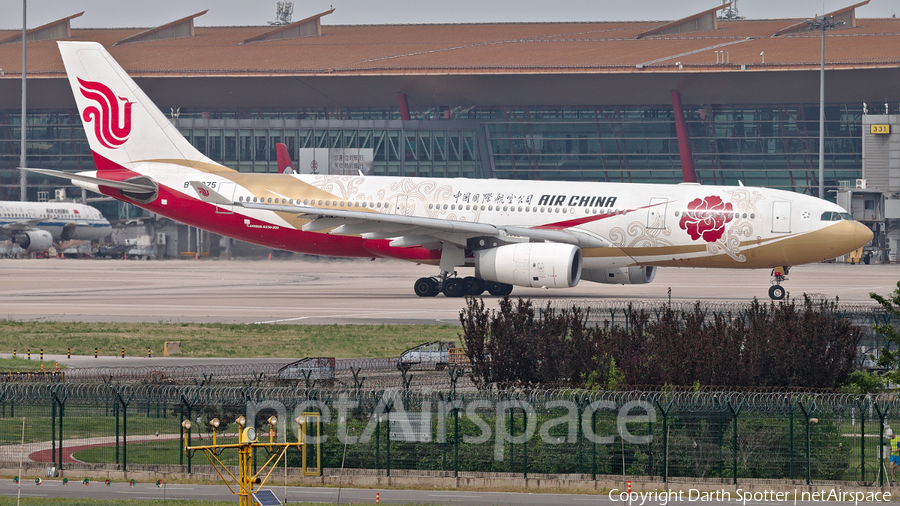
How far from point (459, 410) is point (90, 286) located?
41251 mm

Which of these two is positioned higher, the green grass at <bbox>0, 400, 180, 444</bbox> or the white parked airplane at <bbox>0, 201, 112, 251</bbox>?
the white parked airplane at <bbox>0, 201, 112, 251</bbox>

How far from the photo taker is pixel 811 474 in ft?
61.6

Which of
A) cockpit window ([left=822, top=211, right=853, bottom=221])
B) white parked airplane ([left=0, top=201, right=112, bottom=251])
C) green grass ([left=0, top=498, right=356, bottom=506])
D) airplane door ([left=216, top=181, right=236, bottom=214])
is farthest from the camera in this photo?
white parked airplane ([left=0, top=201, right=112, bottom=251])

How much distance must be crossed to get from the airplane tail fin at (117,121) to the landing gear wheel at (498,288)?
42.7 ft

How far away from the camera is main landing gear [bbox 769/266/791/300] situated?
42625mm

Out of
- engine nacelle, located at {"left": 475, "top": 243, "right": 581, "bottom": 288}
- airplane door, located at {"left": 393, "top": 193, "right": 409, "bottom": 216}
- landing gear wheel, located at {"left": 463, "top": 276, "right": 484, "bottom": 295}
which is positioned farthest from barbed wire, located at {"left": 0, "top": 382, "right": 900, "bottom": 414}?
landing gear wheel, located at {"left": 463, "top": 276, "right": 484, "bottom": 295}

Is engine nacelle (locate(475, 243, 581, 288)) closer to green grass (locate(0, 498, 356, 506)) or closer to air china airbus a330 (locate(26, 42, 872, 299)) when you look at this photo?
air china airbus a330 (locate(26, 42, 872, 299))

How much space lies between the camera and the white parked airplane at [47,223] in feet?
299

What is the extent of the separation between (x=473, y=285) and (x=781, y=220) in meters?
12.7

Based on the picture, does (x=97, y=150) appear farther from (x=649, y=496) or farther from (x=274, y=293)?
(x=649, y=496)

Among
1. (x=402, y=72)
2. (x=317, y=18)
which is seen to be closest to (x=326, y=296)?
(x=402, y=72)

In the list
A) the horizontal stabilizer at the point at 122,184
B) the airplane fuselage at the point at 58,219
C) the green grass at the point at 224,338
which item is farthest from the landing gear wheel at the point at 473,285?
the airplane fuselage at the point at 58,219

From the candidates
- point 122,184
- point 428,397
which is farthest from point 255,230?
point 428,397

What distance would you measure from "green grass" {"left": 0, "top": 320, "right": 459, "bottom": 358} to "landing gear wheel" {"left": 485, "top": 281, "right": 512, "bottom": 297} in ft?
34.5
